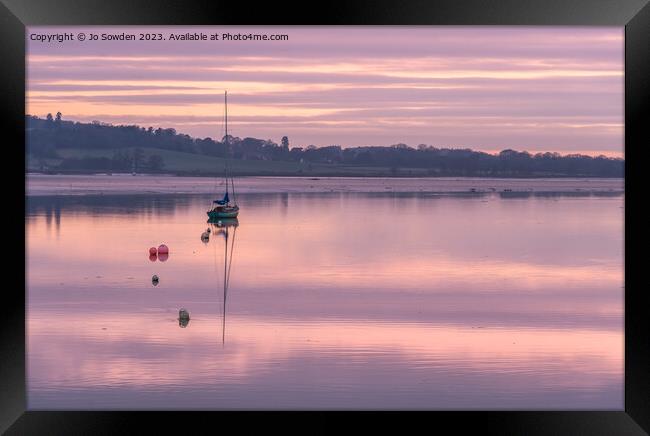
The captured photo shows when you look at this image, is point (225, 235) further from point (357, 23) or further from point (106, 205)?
point (357, 23)

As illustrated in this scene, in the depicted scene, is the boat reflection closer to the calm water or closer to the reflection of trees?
the calm water

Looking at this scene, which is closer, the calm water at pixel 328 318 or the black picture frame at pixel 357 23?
the black picture frame at pixel 357 23

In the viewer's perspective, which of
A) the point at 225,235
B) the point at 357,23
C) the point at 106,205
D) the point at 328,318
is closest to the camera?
the point at 357,23

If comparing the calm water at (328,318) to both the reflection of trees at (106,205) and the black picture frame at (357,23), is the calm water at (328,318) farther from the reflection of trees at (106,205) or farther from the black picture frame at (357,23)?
the reflection of trees at (106,205)

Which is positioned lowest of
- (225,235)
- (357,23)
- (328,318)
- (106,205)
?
(328,318)

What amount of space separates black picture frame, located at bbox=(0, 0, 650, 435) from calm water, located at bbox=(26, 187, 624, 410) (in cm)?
156

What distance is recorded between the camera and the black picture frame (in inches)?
288

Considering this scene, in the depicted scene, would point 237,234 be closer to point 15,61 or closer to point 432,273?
point 432,273

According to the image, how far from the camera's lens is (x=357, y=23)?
24.0ft

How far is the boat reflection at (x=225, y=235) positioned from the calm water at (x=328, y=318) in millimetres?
115

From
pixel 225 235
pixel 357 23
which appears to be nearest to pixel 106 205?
pixel 225 235

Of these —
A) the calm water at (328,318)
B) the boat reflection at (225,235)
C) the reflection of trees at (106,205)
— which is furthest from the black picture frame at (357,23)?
the reflection of trees at (106,205)

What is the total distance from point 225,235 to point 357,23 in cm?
2007

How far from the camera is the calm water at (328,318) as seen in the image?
9.45 m
